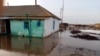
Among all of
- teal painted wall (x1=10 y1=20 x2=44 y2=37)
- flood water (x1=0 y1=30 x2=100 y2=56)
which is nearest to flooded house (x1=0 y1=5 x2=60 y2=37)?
teal painted wall (x1=10 y1=20 x2=44 y2=37)

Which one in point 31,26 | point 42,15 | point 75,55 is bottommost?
point 75,55

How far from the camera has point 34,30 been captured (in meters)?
16.9

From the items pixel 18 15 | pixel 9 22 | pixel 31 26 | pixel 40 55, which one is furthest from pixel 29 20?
pixel 40 55

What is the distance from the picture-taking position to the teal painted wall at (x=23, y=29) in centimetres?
1664

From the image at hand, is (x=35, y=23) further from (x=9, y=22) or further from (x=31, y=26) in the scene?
(x=9, y=22)

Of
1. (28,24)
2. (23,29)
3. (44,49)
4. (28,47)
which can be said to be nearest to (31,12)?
(28,24)

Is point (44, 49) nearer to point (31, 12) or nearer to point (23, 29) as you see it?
point (23, 29)

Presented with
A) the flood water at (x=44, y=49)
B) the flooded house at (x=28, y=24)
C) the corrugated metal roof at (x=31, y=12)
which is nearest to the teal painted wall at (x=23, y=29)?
the flooded house at (x=28, y=24)

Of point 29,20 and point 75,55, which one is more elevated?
point 29,20

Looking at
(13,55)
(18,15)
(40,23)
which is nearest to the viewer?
(13,55)

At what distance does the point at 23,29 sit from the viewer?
57.3 feet

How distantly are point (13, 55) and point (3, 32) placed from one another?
11178 millimetres

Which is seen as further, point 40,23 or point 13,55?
point 40,23

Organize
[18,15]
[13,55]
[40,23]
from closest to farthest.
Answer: [13,55] → [40,23] → [18,15]
